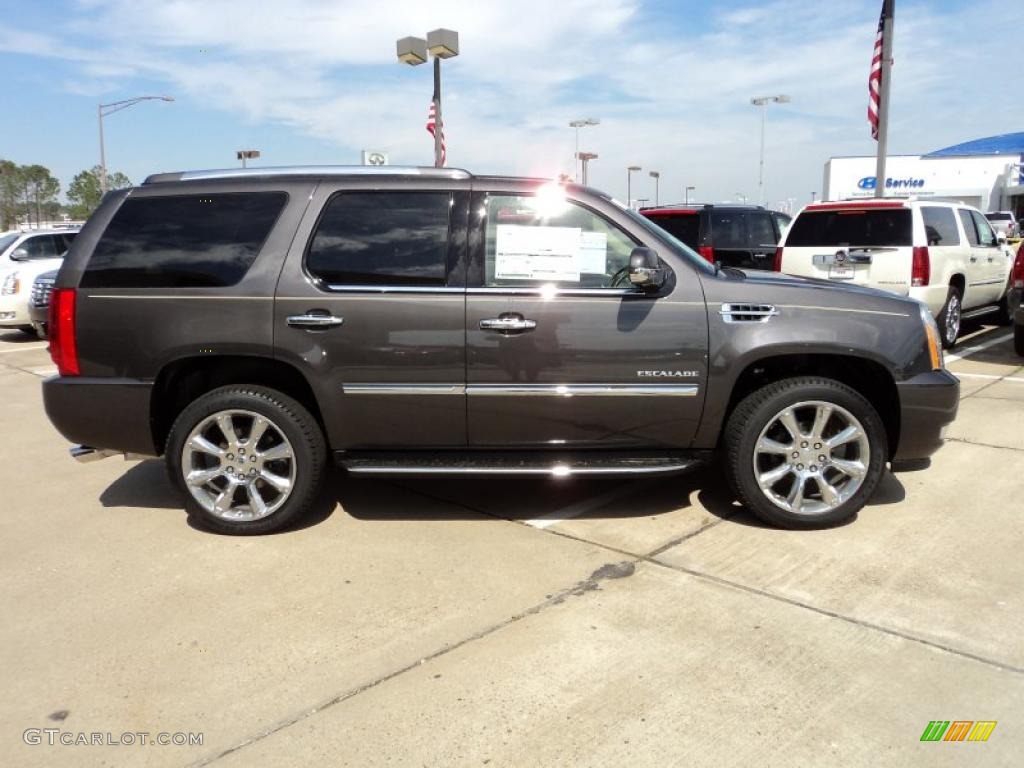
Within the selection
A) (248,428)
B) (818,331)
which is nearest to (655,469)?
(818,331)

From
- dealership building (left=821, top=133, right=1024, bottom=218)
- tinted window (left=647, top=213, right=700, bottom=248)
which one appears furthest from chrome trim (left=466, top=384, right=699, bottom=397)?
dealership building (left=821, top=133, right=1024, bottom=218)

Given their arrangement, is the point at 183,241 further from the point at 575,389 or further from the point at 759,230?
the point at 759,230

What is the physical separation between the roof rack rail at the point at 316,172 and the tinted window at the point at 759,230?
27.9ft

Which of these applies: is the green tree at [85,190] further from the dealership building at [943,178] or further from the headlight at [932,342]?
the headlight at [932,342]

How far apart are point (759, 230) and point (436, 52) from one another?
25.0ft

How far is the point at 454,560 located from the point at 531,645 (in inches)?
35.2

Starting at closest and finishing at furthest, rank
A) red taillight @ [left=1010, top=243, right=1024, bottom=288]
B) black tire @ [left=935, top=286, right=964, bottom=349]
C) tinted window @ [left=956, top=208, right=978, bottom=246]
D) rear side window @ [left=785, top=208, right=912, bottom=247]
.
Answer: rear side window @ [left=785, top=208, right=912, bottom=247] → red taillight @ [left=1010, top=243, right=1024, bottom=288] → black tire @ [left=935, top=286, right=964, bottom=349] → tinted window @ [left=956, top=208, right=978, bottom=246]

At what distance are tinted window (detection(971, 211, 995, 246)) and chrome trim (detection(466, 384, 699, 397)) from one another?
879cm

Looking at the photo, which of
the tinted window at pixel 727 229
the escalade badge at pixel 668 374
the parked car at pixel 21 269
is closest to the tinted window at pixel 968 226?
the tinted window at pixel 727 229

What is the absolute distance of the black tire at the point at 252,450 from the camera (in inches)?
161

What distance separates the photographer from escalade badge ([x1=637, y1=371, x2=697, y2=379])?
4.00 meters

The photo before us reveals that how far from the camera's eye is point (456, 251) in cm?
406

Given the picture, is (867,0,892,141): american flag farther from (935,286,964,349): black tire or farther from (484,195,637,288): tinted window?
(484,195,637,288): tinted window

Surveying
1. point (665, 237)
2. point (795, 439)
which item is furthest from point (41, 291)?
point (795, 439)
